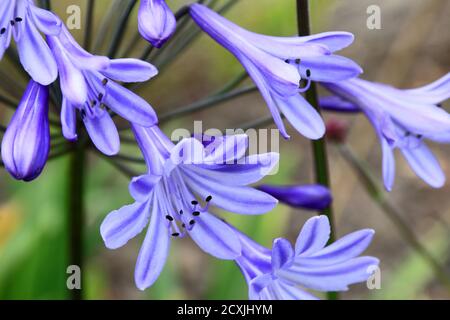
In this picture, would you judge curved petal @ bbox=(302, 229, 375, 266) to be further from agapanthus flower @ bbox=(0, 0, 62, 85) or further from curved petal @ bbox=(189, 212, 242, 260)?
agapanthus flower @ bbox=(0, 0, 62, 85)

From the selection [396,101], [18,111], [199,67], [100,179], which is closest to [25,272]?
[100,179]

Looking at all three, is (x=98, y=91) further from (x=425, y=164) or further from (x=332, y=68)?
(x=425, y=164)

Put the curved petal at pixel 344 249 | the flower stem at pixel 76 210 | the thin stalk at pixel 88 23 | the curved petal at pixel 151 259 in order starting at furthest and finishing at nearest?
the flower stem at pixel 76 210 < the thin stalk at pixel 88 23 < the curved petal at pixel 344 249 < the curved petal at pixel 151 259

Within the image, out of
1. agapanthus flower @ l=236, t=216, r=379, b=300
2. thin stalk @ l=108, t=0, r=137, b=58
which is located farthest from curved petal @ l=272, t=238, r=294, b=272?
thin stalk @ l=108, t=0, r=137, b=58

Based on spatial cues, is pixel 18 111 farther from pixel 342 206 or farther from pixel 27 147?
pixel 342 206

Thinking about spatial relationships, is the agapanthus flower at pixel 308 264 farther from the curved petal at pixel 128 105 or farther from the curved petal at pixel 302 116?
the curved petal at pixel 128 105

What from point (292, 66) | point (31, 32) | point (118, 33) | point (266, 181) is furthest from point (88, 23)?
point (266, 181)

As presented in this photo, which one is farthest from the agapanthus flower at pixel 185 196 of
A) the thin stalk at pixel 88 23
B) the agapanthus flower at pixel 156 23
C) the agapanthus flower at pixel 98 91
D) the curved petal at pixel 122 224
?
the thin stalk at pixel 88 23
